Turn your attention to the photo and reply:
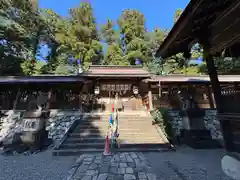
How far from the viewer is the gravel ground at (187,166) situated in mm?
3023

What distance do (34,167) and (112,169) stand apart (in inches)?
93.9

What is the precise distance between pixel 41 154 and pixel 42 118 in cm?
147

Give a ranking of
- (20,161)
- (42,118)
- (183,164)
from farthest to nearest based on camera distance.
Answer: (42,118) → (20,161) → (183,164)

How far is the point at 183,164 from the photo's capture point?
12.6 feet

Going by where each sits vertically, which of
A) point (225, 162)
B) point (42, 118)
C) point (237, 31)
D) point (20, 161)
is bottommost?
point (20, 161)

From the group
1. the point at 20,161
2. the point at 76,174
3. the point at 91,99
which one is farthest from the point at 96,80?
the point at 76,174

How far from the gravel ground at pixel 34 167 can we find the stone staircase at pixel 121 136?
543mm

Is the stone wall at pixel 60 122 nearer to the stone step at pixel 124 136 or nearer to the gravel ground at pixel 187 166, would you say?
the stone step at pixel 124 136

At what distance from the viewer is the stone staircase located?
518 centimetres

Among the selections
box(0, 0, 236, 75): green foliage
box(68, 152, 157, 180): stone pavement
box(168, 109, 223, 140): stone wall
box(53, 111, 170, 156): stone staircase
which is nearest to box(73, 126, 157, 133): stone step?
box(53, 111, 170, 156): stone staircase

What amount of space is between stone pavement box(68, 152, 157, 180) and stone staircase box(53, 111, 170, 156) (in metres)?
1.33

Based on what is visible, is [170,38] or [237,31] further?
[170,38]

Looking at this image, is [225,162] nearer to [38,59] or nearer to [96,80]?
[96,80]

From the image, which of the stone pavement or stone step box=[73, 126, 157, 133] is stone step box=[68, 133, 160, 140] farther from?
the stone pavement
